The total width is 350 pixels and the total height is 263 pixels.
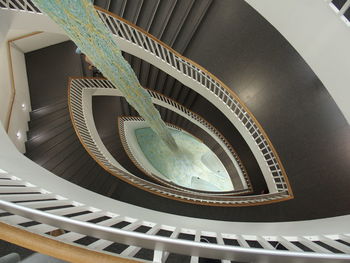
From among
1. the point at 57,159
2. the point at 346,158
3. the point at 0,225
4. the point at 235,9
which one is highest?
the point at 235,9

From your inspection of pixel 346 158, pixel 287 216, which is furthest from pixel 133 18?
pixel 287 216

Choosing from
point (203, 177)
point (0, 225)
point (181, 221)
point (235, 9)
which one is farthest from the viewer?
point (203, 177)

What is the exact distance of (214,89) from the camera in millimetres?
4594

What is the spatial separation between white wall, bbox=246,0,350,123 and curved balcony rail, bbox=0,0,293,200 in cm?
160

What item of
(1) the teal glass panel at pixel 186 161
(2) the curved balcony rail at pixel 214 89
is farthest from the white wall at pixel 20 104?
(1) the teal glass panel at pixel 186 161

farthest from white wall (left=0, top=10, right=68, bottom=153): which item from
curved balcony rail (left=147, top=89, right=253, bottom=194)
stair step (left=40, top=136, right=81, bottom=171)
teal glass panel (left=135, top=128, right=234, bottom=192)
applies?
teal glass panel (left=135, top=128, right=234, bottom=192)

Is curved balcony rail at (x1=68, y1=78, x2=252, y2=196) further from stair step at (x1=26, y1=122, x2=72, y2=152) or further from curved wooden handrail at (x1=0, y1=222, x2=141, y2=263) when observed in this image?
curved wooden handrail at (x1=0, y1=222, x2=141, y2=263)

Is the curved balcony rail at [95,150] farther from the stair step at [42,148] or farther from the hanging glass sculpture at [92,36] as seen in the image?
the hanging glass sculpture at [92,36]

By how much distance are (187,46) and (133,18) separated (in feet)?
4.43

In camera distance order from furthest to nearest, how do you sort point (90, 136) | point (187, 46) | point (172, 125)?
point (172, 125), point (90, 136), point (187, 46)

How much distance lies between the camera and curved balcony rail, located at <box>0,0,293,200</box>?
13.5ft

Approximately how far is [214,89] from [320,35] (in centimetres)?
241

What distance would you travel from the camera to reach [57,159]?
473cm

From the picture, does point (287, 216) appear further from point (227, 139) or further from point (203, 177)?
point (203, 177)
